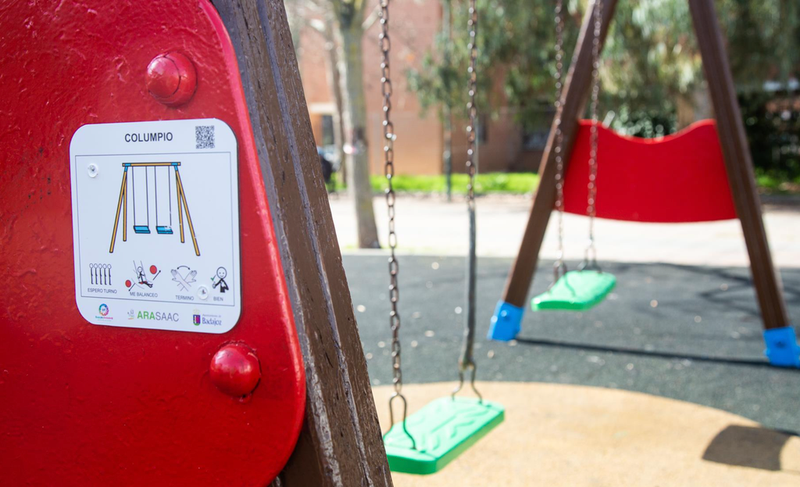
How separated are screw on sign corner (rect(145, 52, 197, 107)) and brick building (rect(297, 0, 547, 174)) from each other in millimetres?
18500

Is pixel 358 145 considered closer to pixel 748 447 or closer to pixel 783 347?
pixel 783 347

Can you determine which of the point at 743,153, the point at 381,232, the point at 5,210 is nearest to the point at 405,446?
the point at 5,210

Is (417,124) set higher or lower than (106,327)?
higher

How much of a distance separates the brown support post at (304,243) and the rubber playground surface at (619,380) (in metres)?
1.65

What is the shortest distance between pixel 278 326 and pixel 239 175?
215mm

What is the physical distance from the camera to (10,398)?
1.26m

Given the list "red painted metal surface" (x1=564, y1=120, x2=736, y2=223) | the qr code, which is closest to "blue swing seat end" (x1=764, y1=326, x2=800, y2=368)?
"red painted metal surface" (x1=564, y1=120, x2=736, y2=223)

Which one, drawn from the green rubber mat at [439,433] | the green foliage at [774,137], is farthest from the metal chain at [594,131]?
the green foliage at [774,137]

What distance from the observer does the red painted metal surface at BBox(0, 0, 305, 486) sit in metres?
1.09

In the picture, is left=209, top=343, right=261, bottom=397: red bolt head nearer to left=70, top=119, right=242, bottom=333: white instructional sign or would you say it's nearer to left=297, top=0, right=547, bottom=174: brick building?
left=70, top=119, right=242, bottom=333: white instructional sign

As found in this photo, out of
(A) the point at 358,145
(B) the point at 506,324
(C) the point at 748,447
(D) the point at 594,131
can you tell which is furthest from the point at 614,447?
(A) the point at 358,145

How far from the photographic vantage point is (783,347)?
3.69 m

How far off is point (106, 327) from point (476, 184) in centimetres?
1552

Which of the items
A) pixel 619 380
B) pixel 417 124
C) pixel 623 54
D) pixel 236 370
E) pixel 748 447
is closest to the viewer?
pixel 236 370
